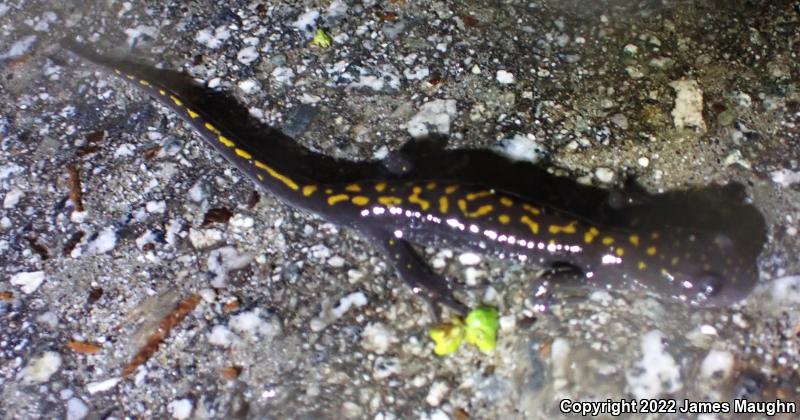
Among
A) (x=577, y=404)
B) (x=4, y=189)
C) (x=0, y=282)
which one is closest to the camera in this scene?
(x=577, y=404)

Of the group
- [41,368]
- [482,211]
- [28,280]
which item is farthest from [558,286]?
[28,280]

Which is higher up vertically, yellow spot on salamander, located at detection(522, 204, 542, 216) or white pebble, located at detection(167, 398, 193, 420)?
yellow spot on salamander, located at detection(522, 204, 542, 216)

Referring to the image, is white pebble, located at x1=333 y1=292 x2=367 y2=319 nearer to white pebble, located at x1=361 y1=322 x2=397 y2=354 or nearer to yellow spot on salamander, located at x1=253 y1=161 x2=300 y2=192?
white pebble, located at x1=361 y1=322 x2=397 y2=354

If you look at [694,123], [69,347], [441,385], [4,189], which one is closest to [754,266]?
[694,123]

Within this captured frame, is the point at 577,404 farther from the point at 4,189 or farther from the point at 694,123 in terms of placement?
the point at 4,189

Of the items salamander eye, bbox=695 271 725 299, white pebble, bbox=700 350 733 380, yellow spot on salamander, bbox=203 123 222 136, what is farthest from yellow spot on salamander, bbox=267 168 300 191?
white pebble, bbox=700 350 733 380

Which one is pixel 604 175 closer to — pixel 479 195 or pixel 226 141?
pixel 479 195
